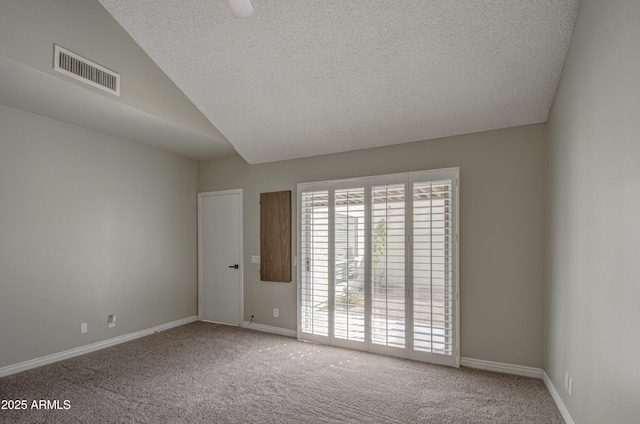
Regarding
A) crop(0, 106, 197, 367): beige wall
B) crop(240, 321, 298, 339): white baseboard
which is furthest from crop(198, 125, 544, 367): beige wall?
crop(0, 106, 197, 367): beige wall

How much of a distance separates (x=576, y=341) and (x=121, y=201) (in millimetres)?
4941

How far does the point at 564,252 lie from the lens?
257cm

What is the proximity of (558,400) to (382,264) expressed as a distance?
187 cm

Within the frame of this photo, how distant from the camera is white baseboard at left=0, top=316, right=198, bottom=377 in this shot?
11.0 feet

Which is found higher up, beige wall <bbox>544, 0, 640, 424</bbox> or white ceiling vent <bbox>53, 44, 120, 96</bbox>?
white ceiling vent <bbox>53, 44, 120, 96</bbox>

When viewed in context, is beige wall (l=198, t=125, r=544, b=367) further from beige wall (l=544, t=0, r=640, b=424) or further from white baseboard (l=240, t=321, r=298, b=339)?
white baseboard (l=240, t=321, r=298, b=339)

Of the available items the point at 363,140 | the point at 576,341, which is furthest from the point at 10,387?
the point at 576,341

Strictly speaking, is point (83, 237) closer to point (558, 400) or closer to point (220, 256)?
point (220, 256)

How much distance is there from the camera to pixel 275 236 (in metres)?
4.71

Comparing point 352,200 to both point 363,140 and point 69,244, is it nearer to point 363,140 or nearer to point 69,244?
point 363,140

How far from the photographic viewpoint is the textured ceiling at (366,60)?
7.76 feet

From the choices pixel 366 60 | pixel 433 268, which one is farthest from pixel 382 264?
pixel 366 60

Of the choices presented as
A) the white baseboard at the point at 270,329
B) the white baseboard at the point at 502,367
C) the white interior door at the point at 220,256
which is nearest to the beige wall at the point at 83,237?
the white interior door at the point at 220,256

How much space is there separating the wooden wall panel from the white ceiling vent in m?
2.20
